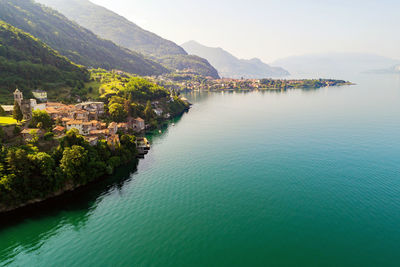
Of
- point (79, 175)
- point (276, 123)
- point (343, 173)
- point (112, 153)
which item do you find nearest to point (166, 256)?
point (79, 175)

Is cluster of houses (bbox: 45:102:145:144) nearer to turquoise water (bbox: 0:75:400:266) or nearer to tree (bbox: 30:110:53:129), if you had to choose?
tree (bbox: 30:110:53:129)

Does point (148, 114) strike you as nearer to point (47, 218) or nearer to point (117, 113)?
point (117, 113)

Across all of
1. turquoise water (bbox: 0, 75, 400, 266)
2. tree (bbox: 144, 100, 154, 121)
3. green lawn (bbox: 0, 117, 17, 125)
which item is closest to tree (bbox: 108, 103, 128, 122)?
tree (bbox: 144, 100, 154, 121)

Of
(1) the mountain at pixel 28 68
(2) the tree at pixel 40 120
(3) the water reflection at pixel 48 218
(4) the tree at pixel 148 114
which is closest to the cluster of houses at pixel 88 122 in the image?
(2) the tree at pixel 40 120

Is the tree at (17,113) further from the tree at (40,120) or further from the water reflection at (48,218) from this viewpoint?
the water reflection at (48,218)

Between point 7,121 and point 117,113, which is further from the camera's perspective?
point 117,113

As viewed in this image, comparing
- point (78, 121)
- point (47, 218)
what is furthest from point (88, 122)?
point (47, 218)

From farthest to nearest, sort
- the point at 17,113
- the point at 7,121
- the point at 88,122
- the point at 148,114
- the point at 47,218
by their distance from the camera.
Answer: the point at 148,114 < the point at 88,122 < the point at 7,121 < the point at 17,113 < the point at 47,218
